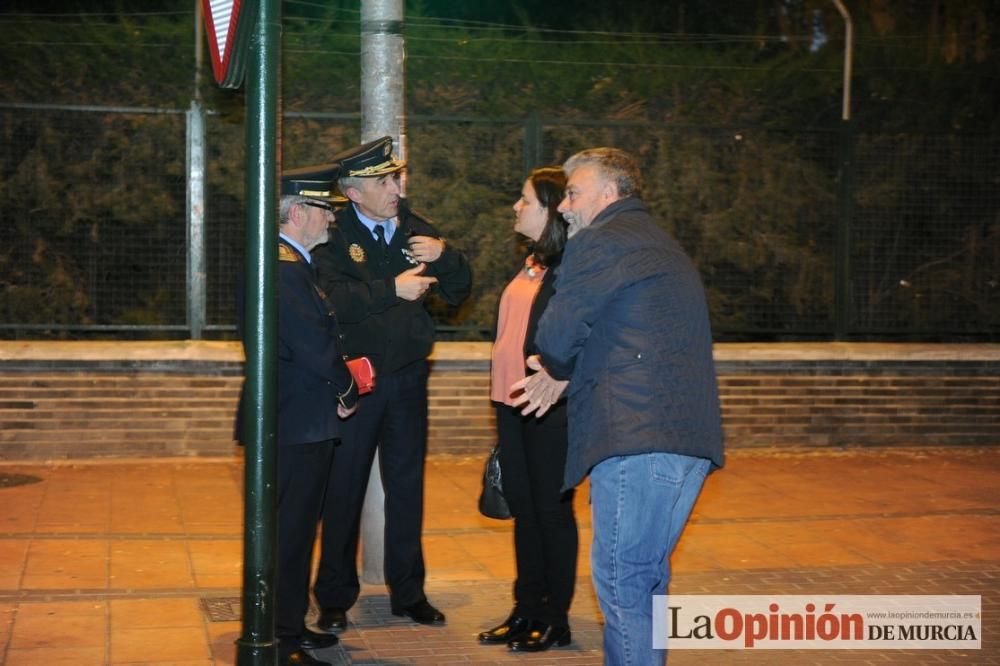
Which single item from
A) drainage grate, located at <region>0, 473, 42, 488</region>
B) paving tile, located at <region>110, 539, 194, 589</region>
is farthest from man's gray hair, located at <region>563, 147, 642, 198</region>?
drainage grate, located at <region>0, 473, 42, 488</region>

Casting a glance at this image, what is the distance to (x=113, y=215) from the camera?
10.2 m

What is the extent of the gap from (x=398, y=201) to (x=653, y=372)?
2.26 m

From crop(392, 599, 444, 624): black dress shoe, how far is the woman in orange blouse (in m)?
0.30

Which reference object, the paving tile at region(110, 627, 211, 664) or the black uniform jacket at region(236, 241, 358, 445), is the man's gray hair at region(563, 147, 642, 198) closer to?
the black uniform jacket at region(236, 241, 358, 445)

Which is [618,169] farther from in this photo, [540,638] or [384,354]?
[540,638]

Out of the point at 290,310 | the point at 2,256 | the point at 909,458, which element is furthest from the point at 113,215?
the point at 909,458

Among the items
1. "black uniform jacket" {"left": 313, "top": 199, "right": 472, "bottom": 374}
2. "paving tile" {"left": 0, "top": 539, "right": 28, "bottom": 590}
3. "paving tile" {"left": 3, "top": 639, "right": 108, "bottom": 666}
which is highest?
"black uniform jacket" {"left": 313, "top": 199, "right": 472, "bottom": 374}

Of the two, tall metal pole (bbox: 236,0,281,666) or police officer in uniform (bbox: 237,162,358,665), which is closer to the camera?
tall metal pole (bbox: 236,0,281,666)

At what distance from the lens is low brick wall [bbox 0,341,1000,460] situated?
966 centimetres

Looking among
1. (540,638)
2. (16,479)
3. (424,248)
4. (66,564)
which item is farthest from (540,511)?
(16,479)

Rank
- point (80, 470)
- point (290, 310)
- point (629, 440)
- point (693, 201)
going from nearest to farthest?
point (629, 440) → point (290, 310) → point (80, 470) → point (693, 201)

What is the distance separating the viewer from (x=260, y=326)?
470 cm

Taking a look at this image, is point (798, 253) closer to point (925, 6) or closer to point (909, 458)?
point (909, 458)

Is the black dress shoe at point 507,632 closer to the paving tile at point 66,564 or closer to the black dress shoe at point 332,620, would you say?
the black dress shoe at point 332,620
